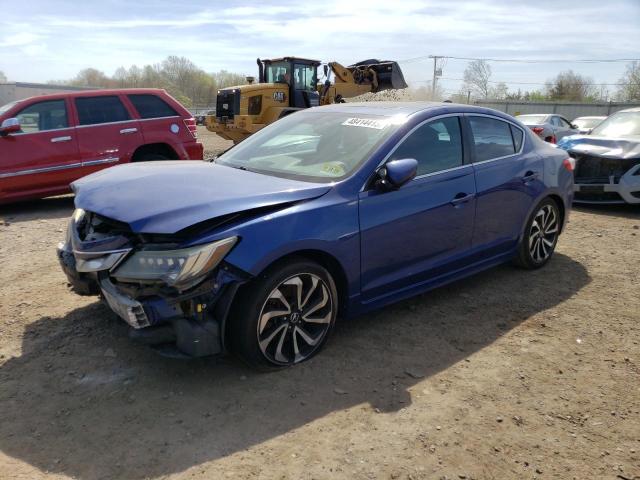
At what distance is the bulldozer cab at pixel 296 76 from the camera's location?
16.7 m

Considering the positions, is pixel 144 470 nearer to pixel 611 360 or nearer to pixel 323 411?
pixel 323 411

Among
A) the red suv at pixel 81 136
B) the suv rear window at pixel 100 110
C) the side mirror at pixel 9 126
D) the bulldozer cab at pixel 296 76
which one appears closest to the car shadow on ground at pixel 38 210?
the red suv at pixel 81 136

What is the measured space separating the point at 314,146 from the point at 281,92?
13102 mm

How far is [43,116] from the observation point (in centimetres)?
792

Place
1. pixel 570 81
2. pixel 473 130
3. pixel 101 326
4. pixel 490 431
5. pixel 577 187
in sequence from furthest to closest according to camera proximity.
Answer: pixel 570 81
pixel 577 187
pixel 473 130
pixel 101 326
pixel 490 431

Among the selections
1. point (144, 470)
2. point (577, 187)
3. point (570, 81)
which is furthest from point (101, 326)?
point (570, 81)

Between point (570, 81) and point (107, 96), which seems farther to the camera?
point (570, 81)

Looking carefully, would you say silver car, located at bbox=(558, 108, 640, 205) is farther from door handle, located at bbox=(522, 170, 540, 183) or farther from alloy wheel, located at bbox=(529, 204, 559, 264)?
door handle, located at bbox=(522, 170, 540, 183)

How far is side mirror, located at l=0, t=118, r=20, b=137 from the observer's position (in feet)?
24.6

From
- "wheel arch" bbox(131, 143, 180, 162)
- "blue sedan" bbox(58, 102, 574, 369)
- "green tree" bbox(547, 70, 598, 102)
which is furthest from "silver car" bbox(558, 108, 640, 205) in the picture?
"green tree" bbox(547, 70, 598, 102)

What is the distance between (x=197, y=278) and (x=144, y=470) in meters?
0.98

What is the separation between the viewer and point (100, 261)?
3125mm

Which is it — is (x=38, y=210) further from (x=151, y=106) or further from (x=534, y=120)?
(x=534, y=120)

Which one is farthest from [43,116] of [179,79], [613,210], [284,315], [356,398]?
[179,79]
